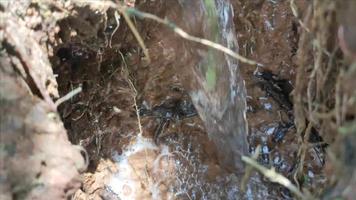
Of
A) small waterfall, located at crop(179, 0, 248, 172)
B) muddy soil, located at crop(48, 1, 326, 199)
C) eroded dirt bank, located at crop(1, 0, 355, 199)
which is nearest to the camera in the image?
small waterfall, located at crop(179, 0, 248, 172)

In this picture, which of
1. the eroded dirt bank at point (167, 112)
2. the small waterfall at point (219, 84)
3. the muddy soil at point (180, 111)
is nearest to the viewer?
the small waterfall at point (219, 84)

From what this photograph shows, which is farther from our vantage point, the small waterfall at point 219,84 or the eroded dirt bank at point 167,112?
the eroded dirt bank at point 167,112

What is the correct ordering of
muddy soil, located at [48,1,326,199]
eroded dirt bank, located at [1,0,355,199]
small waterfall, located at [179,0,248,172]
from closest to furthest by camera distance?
small waterfall, located at [179,0,248,172]
eroded dirt bank, located at [1,0,355,199]
muddy soil, located at [48,1,326,199]

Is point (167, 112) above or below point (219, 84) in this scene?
below

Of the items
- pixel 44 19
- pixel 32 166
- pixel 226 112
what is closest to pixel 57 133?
pixel 32 166

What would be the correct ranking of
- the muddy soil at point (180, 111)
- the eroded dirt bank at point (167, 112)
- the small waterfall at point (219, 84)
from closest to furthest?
the small waterfall at point (219, 84) < the eroded dirt bank at point (167, 112) < the muddy soil at point (180, 111)

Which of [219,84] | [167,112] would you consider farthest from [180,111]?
[219,84]

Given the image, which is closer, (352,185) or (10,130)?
(352,185)

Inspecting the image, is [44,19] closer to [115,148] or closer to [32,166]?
[32,166]

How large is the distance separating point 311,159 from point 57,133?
3.40 feet

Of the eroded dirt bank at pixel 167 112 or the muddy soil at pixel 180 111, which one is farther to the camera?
the muddy soil at pixel 180 111

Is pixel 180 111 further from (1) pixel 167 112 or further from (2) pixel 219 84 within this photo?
(2) pixel 219 84

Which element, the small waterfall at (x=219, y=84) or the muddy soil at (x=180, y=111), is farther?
the muddy soil at (x=180, y=111)

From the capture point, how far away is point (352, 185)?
0.87 meters
